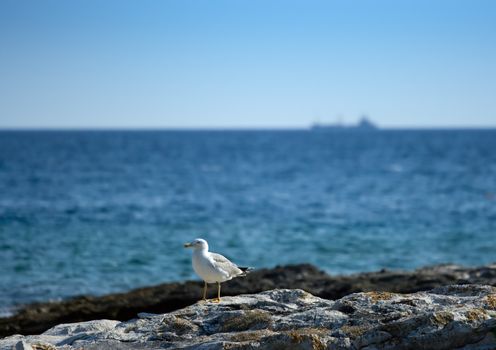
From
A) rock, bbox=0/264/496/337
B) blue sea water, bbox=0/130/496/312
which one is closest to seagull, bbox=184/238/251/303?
rock, bbox=0/264/496/337

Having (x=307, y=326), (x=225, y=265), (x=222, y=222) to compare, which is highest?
(x=307, y=326)

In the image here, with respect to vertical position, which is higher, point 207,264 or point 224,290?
point 207,264

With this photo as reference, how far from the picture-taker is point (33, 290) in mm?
20266

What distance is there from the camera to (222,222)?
35.7m

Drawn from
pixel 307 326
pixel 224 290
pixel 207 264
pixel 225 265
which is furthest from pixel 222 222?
pixel 307 326

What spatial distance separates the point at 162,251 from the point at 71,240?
4175mm

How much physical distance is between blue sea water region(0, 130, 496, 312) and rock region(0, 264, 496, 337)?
2.58 meters

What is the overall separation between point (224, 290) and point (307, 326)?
35.0 ft

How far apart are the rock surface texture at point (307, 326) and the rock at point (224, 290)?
8.42m

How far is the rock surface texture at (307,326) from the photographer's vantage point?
5.82 m

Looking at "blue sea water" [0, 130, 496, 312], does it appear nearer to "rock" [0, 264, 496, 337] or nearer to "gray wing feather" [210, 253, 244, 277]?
"rock" [0, 264, 496, 337]

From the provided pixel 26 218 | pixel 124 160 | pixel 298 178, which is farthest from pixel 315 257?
pixel 124 160

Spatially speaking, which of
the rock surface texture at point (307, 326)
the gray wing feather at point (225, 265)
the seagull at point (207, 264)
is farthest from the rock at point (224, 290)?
the rock surface texture at point (307, 326)

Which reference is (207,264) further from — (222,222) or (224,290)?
(222,222)
